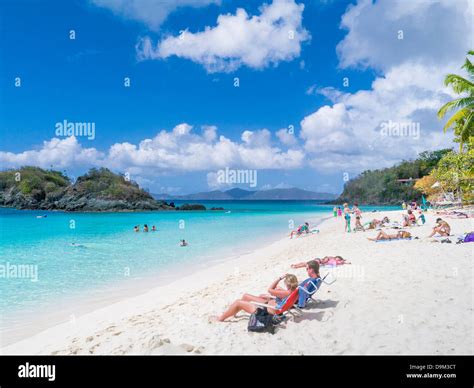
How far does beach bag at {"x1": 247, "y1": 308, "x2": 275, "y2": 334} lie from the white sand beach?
123 mm

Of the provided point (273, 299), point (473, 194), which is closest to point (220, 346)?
point (273, 299)

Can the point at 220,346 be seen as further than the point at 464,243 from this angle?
No

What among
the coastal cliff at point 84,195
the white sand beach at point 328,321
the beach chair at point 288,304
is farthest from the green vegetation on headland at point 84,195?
the beach chair at point 288,304

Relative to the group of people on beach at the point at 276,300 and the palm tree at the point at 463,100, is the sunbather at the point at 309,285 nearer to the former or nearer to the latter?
the group of people on beach at the point at 276,300

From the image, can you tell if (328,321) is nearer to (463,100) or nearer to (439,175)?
(463,100)

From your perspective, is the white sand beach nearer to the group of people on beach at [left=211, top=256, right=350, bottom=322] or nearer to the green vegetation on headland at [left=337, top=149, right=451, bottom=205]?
the group of people on beach at [left=211, top=256, right=350, bottom=322]

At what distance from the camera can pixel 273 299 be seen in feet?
19.2

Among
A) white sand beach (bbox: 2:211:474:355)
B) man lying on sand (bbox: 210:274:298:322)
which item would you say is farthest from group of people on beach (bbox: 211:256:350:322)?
white sand beach (bbox: 2:211:474:355)

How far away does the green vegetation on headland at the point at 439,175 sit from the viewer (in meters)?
18.0

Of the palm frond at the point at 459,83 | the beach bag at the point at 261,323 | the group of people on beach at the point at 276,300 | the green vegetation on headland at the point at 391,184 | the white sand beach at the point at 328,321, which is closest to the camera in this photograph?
the white sand beach at the point at 328,321
